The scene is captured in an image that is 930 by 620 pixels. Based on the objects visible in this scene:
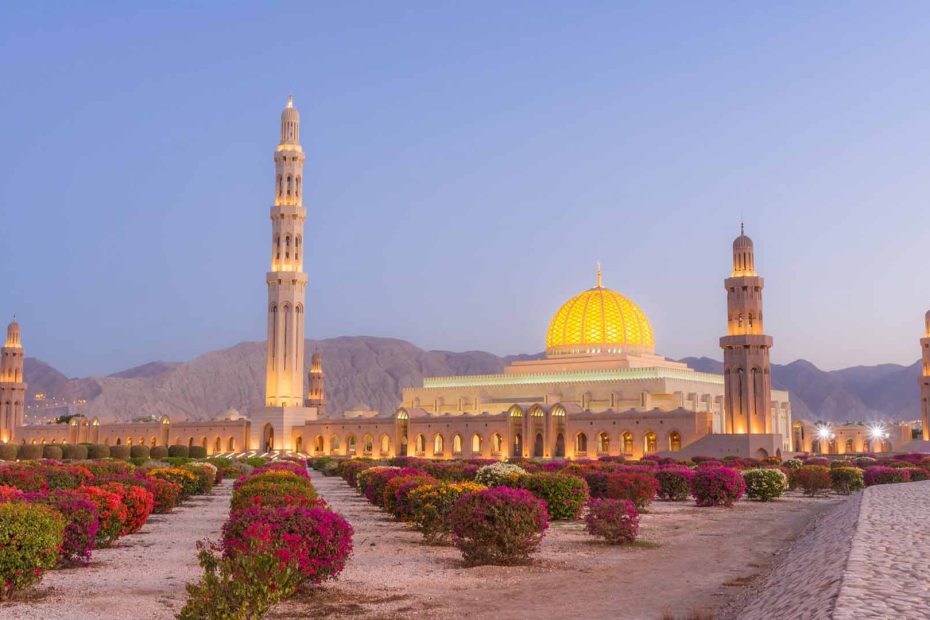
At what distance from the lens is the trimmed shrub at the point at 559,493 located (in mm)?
15531

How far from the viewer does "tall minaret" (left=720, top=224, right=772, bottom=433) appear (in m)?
42.1

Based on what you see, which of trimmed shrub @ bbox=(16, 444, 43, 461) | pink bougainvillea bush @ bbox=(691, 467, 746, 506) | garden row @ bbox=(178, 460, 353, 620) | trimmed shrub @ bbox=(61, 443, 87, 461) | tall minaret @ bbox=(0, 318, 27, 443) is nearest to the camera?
garden row @ bbox=(178, 460, 353, 620)

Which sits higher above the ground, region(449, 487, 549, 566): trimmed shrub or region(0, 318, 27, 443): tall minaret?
region(0, 318, 27, 443): tall minaret

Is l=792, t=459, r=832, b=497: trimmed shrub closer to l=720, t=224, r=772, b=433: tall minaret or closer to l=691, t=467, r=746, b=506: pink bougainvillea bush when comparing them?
l=691, t=467, r=746, b=506: pink bougainvillea bush

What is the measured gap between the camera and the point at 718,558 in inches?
459

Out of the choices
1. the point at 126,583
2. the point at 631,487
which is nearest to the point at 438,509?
the point at 126,583

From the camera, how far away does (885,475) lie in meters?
25.0

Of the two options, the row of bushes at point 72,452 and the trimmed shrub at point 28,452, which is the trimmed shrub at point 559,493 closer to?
the row of bushes at point 72,452

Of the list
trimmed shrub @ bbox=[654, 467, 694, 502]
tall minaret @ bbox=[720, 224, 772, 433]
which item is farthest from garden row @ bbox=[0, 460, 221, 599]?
tall minaret @ bbox=[720, 224, 772, 433]

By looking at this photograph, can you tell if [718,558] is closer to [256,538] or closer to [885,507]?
[885,507]

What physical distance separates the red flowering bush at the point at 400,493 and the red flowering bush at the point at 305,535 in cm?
614

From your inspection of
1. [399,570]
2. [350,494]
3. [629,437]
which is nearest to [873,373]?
[629,437]

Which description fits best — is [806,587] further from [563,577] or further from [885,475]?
[885,475]

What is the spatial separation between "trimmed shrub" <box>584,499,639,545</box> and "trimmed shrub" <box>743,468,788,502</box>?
981cm
